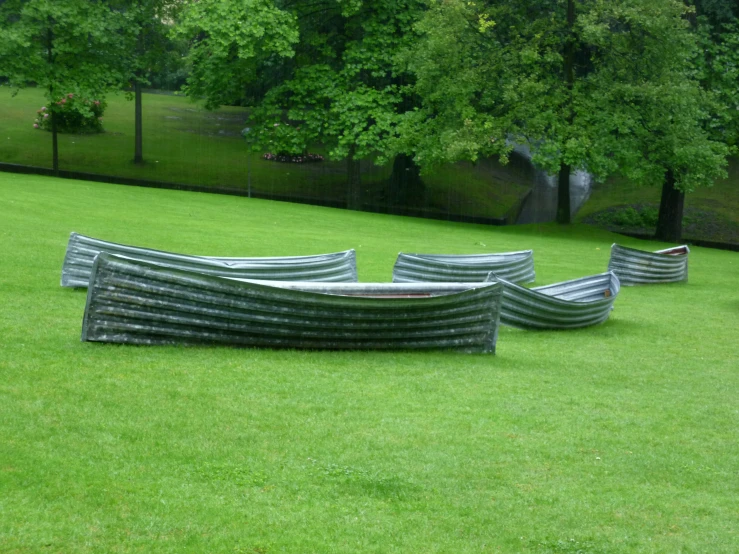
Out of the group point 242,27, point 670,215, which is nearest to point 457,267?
point 242,27

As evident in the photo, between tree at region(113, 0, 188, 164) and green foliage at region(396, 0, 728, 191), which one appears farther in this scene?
tree at region(113, 0, 188, 164)

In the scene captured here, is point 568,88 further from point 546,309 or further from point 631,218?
point 546,309

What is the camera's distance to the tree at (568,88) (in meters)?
33.8

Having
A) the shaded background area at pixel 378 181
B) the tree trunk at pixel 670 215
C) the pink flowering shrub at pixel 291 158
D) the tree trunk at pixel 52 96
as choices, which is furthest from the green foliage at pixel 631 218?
the tree trunk at pixel 52 96

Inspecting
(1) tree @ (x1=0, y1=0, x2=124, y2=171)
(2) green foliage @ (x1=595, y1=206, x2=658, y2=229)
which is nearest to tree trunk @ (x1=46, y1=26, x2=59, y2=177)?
(1) tree @ (x1=0, y1=0, x2=124, y2=171)

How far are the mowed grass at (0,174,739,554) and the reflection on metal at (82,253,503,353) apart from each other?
0.75 ft

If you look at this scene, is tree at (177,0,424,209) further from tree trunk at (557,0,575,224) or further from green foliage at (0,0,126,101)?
tree trunk at (557,0,575,224)

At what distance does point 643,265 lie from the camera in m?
21.8

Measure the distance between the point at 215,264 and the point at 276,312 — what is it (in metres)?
3.30

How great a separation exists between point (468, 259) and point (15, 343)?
10300mm

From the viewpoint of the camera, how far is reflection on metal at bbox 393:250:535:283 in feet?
53.5

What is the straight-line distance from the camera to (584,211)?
4600 centimetres

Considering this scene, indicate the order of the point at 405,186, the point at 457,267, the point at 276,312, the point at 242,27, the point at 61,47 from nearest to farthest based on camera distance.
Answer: the point at 276,312 → the point at 457,267 → the point at 242,27 → the point at 61,47 → the point at 405,186

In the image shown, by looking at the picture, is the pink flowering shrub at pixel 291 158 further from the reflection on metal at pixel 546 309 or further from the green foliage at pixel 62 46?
the reflection on metal at pixel 546 309
